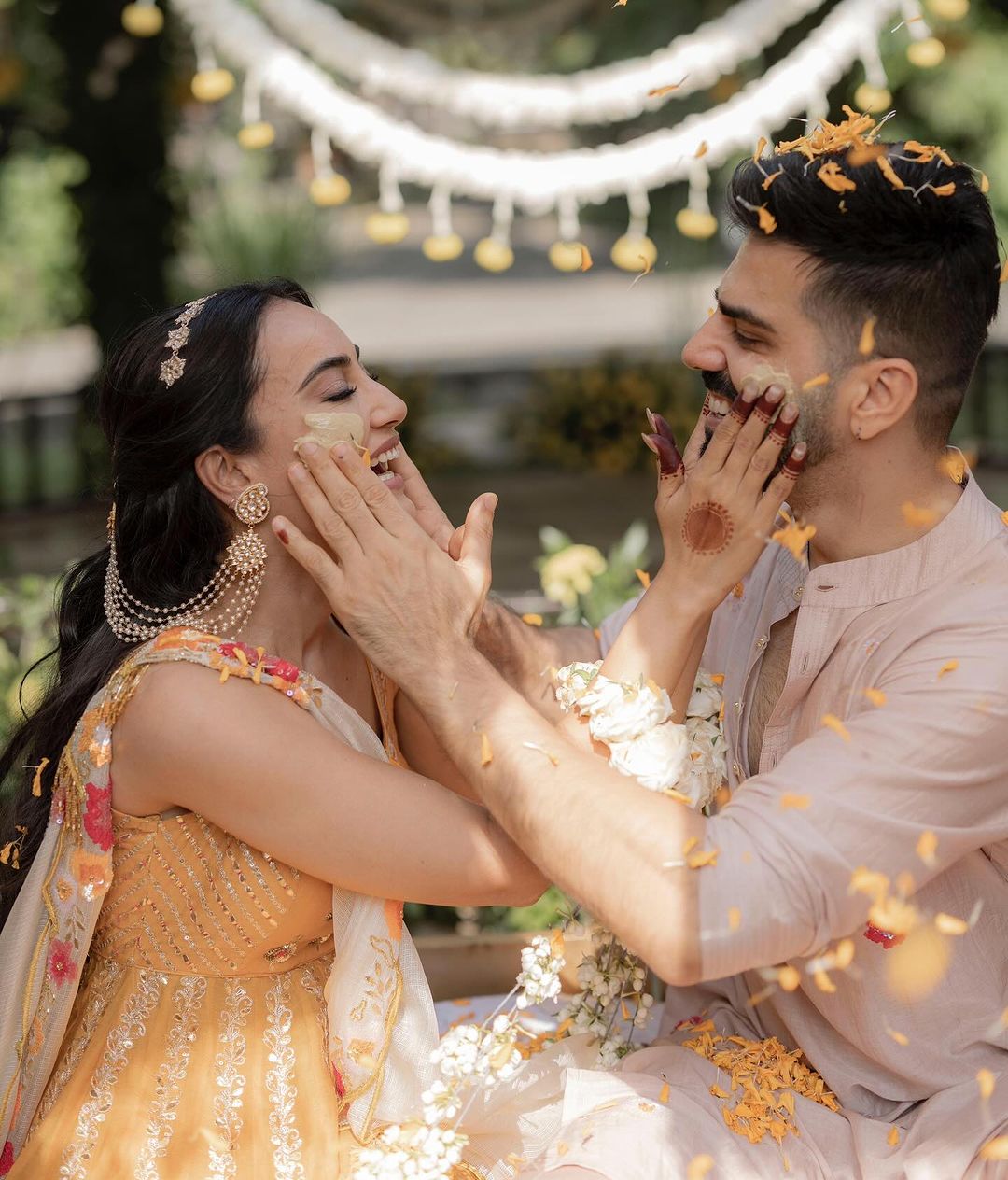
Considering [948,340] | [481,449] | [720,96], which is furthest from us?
[481,449]

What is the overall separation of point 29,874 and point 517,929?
2255mm

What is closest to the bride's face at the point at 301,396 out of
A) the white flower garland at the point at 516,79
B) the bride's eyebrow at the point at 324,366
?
the bride's eyebrow at the point at 324,366

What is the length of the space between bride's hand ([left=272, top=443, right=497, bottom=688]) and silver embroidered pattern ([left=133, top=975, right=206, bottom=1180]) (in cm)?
68

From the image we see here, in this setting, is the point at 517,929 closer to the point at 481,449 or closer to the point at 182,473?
the point at 182,473

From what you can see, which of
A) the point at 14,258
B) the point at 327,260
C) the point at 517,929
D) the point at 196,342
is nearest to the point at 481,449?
the point at 327,260

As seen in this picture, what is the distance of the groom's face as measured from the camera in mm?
2350

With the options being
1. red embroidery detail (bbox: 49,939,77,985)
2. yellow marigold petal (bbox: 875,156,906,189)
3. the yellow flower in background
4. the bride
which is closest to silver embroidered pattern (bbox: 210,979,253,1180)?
the bride

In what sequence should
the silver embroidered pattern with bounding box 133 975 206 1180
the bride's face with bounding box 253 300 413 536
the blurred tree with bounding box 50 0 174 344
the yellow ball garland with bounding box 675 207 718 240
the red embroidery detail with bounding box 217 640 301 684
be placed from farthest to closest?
1. the blurred tree with bounding box 50 0 174 344
2. the yellow ball garland with bounding box 675 207 718 240
3. the bride's face with bounding box 253 300 413 536
4. the red embroidery detail with bounding box 217 640 301 684
5. the silver embroidered pattern with bounding box 133 975 206 1180

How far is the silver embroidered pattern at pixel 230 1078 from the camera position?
225cm

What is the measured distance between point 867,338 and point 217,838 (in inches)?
52.2

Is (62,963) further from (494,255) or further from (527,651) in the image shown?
(494,255)

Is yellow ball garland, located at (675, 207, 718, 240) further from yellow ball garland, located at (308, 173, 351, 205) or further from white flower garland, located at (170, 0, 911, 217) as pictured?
yellow ball garland, located at (308, 173, 351, 205)

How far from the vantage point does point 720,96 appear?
24.2 feet

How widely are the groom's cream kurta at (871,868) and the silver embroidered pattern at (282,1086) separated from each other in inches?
17.9
